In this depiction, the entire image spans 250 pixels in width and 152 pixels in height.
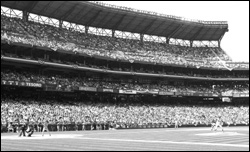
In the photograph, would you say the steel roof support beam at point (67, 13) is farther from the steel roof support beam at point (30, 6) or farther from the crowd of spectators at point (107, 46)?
the steel roof support beam at point (30, 6)

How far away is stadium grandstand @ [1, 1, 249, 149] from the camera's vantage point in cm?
5041

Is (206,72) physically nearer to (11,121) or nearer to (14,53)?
(14,53)

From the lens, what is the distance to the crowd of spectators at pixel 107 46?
5503cm

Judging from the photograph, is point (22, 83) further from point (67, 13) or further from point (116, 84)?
point (116, 84)

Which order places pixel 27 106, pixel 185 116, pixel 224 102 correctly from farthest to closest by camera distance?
pixel 224 102 → pixel 185 116 → pixel 27 106

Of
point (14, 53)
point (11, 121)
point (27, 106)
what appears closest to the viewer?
point (11, 121)

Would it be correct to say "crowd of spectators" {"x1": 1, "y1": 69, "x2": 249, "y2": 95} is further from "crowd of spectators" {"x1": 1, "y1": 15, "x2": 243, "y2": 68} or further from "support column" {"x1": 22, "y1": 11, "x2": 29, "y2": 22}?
"support column" {"x1": 22, "y1": 11, "x2": 29, "y2": 22}

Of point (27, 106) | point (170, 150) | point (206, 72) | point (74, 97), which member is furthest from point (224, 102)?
point (170, 150)

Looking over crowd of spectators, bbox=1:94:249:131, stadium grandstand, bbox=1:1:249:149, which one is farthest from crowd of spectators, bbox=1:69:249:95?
crowd of spectators, bbox=1:94:249:131

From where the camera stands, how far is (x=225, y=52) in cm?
8388

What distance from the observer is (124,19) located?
2660 inches

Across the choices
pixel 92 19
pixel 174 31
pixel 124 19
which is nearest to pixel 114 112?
pixel 92 19

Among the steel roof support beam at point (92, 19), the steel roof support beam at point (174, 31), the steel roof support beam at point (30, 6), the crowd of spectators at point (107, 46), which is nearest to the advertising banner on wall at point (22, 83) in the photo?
the crowd of spectators at point (107, 46)

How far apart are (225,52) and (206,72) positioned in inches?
406
